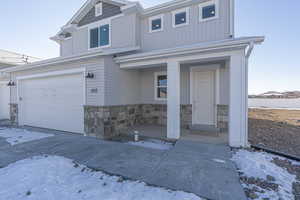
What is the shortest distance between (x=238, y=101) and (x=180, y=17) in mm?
5066

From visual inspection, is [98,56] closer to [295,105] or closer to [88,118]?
[88,118]

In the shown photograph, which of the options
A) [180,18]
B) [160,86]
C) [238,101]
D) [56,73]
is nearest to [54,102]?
[56,73]

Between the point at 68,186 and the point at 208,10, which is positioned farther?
the point at 208,10

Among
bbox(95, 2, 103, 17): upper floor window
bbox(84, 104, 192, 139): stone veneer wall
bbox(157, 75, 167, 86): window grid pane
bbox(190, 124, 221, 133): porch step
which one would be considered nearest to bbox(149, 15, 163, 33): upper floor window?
bbox(157, 75, 167, 86): window grid pane

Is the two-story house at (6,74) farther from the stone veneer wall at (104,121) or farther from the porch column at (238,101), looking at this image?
the porch column at (238,101)

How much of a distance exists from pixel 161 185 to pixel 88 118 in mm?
4500

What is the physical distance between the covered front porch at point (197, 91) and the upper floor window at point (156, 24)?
2.09m

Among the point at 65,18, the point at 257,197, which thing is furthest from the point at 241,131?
the point at 65,18

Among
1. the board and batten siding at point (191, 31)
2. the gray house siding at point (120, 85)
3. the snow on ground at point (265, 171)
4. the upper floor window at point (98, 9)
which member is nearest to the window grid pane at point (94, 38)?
the upper floor window at point (98, 9)

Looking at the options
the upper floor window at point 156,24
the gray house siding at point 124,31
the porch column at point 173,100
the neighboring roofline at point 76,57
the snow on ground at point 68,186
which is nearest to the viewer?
the snow on ground at point 68,186

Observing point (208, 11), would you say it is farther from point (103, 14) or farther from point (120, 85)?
point (103, 14)

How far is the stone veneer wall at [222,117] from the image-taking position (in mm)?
6395

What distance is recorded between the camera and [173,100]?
5.26m

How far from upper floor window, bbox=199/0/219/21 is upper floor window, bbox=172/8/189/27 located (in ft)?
2.08
